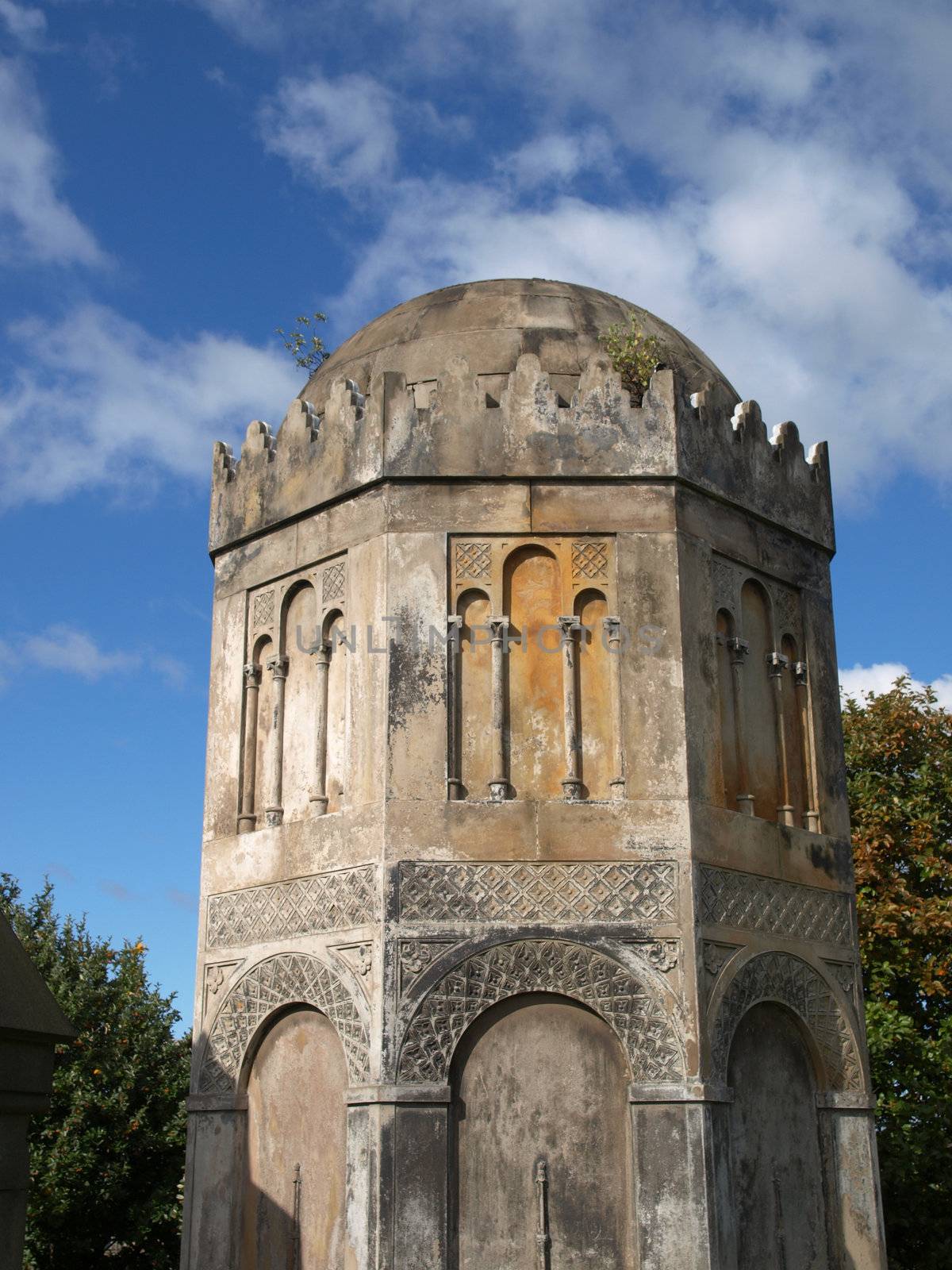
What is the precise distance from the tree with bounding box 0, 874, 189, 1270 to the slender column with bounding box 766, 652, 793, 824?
37.0 feet

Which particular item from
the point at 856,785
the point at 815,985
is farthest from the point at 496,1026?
the point at 856,785

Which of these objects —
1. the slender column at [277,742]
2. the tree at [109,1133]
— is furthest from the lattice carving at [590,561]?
the tree at [109,1133]

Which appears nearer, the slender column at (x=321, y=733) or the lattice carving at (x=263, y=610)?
the slender column at (x=321, y=733)

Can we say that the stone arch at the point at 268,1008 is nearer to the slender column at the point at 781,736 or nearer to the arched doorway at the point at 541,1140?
the arched doorway at the point at 541,1140

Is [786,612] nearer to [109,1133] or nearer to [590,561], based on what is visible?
[590,561]

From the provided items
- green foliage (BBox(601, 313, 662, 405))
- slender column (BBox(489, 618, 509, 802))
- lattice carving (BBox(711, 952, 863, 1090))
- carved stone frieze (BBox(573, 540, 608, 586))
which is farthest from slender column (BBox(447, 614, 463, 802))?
green foliage (BBox(601, 313, 662, 405))

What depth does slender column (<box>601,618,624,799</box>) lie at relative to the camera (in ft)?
37.0

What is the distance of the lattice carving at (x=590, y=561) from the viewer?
11898 mm

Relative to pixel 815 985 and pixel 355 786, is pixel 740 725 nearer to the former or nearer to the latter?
pixel 815 985

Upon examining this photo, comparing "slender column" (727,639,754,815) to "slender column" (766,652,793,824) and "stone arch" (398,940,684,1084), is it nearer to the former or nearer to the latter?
"slender column" (766,652,793,824)

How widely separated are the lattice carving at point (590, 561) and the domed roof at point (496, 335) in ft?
6.48

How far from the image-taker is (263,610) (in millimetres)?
13141

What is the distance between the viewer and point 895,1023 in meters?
20.6

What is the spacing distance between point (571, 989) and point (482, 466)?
14.6 ft
